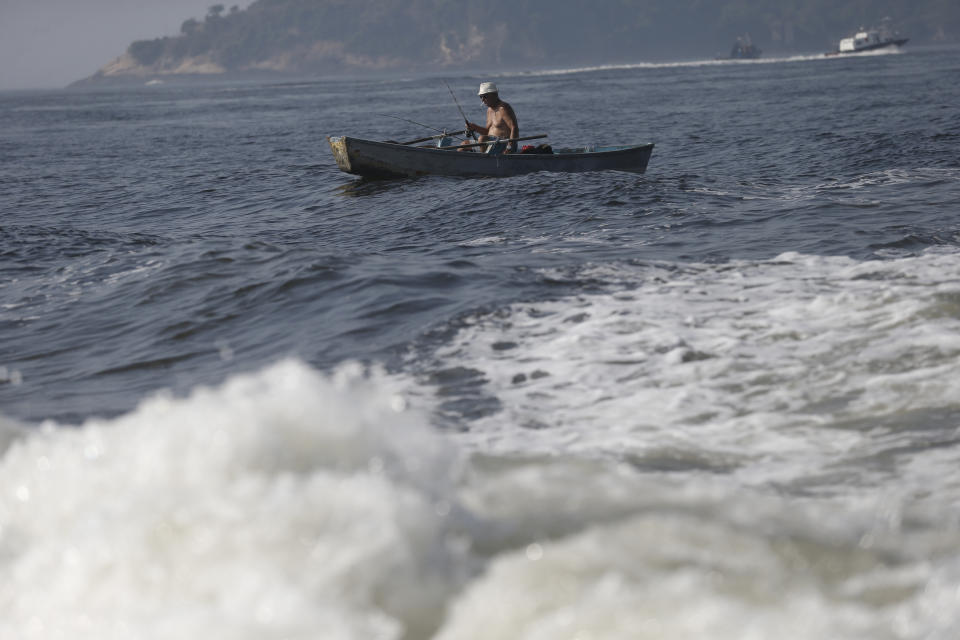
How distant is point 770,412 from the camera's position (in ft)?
17.9

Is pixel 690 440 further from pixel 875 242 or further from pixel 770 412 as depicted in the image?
pixel 875 242

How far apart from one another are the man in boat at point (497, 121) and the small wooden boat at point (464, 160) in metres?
0.70

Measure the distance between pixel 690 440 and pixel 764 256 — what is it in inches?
200

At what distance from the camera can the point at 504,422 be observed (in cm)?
563

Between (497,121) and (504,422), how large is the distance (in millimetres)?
13288

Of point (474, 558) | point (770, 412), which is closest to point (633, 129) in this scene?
point (770, 412)

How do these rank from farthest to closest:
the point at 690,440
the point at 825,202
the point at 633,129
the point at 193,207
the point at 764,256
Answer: the point at 633,129 → the point at 193,207 → the point at 825,202 → the point at 764,256 → the point at 690,440

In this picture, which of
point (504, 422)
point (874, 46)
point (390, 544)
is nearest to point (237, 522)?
Result: point (390, 544)

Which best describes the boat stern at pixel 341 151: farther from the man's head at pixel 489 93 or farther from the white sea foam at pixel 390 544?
the white sea foam at pixel 390 544

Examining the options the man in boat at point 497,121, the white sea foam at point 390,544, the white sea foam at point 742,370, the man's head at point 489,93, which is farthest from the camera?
the man in boat at point 497,121

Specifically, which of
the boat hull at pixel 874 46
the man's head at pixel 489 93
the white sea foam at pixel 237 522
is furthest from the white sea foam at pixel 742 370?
the boat hull at pixel 874 46

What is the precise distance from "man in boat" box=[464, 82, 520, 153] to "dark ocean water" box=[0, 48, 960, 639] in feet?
14.5

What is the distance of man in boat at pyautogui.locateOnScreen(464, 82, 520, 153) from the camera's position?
58.5ft

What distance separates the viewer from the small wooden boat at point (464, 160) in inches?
680
